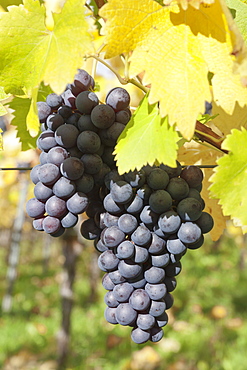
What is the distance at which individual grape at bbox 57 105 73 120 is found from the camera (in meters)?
0.76

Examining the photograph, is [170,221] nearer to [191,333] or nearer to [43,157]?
[43,157]

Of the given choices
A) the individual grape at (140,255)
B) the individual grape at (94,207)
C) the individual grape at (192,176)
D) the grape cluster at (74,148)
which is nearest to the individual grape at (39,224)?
the grape cluster at (74,148)

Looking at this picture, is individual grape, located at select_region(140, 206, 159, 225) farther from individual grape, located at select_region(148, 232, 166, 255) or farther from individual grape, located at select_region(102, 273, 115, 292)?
individual grape, located at select_region(102, 273, 115, 292)

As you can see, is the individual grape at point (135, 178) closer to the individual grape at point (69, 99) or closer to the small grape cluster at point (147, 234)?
the small grape cluster at point (147, 234)

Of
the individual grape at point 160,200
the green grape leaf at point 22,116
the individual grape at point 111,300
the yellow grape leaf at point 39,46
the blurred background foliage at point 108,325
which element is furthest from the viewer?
the blurred background foliage at point 108,325

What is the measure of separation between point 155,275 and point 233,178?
255 mm

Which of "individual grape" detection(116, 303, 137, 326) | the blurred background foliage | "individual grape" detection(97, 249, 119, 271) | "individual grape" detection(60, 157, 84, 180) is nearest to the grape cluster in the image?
"individual grape" detection(60, 157, 84, 180)

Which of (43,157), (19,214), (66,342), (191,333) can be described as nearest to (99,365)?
(66,342)

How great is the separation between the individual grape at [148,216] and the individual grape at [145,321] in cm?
20

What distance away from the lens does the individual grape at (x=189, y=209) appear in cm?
69

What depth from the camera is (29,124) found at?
2.08ft

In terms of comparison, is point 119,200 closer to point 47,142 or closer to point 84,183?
point 84,183

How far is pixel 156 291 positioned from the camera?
2.43 ft

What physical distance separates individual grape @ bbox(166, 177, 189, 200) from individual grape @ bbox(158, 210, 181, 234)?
0.11 ft
